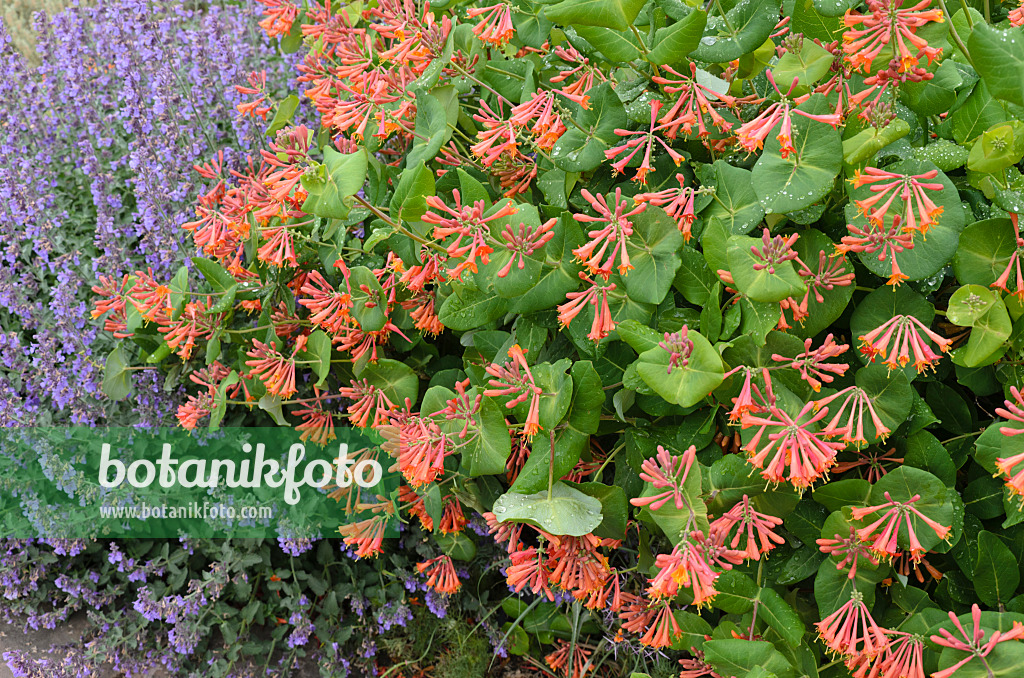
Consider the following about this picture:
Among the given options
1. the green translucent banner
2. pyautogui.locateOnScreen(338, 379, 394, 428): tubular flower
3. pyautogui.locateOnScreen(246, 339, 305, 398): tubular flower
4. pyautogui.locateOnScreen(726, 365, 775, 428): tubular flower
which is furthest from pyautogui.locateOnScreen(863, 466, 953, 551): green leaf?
the green translucent banner

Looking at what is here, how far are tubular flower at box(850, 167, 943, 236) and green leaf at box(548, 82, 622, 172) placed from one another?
1.62 ft

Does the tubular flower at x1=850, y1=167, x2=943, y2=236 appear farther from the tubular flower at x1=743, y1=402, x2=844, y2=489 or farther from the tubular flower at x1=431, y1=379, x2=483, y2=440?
the tubular flower at x1=431, y1=379, x2=483, y2=440

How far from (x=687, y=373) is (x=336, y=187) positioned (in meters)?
0.78

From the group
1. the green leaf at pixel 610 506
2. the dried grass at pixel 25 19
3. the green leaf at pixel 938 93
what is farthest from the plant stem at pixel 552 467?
the dried grass at pixel 25 19

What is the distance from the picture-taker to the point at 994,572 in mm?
1405

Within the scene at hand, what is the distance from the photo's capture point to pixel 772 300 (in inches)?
49.6

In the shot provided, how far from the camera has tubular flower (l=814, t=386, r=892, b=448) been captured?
125 cm

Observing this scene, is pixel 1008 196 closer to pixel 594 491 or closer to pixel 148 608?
pixel 594 491

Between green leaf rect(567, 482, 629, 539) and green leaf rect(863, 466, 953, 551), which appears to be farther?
green leaf rect(567, 482, 629, 539)

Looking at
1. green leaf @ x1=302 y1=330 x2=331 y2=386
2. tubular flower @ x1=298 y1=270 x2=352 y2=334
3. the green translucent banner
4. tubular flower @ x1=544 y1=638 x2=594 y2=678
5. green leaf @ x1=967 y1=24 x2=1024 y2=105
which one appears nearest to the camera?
green leaf @ x1=967 y1=24 x2=1024 y2=105

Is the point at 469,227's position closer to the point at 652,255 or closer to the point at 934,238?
the point at 652,255

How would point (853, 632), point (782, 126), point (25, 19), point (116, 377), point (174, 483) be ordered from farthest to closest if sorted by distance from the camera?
point (25, 19)
point (174, 483)
point (116, 377)
point (853, 632)
point (782, 126)

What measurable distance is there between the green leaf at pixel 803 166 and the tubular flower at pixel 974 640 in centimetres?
71

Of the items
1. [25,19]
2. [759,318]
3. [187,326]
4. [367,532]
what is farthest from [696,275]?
[25,19]
